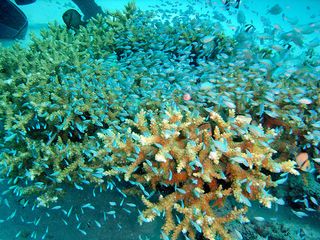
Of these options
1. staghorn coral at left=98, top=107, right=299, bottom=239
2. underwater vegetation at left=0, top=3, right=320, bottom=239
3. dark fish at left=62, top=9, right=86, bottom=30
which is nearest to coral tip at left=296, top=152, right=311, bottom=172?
underwater vegetation at left=0, top=3, right=320, bottom=239

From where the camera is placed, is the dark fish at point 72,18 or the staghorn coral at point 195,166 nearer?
the staghorn coral at point 195,166

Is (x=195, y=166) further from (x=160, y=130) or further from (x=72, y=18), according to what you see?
(x=72, y=18)

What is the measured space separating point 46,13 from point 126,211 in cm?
1543

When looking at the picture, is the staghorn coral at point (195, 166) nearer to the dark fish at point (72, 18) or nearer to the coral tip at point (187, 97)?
the coral tip at point (187, 97)

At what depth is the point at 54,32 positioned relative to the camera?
8.09 m

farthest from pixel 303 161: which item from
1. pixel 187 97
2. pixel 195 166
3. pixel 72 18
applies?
pixel 72 18

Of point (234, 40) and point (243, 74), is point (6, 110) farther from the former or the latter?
point (234, 40)

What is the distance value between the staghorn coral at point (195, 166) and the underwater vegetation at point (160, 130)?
0.05 ft

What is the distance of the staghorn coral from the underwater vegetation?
0.05 feet

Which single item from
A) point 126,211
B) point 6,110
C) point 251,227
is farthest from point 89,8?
point 251,227

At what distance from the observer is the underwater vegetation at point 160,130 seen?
3.37m

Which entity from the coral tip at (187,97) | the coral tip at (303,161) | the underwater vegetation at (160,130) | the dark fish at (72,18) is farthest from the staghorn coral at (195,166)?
the dark fish at (72,18)

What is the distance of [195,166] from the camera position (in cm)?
349

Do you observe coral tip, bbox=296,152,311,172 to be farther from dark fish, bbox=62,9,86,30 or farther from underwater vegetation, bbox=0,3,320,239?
dark fish, bbox=62,9,86,30
